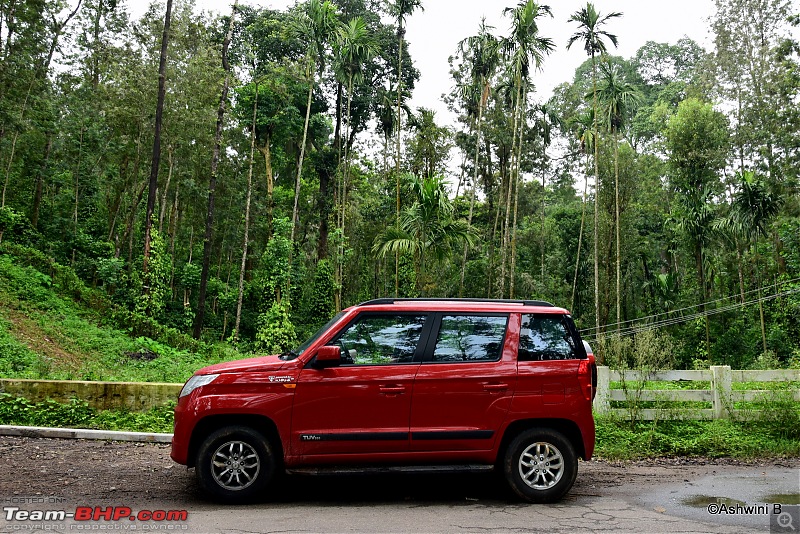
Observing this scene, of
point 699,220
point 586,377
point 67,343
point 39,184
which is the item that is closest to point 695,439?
point 586,377

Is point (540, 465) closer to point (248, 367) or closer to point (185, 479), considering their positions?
point (248, 367)

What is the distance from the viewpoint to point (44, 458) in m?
7.33

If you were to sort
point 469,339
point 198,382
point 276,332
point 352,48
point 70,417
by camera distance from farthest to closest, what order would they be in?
point 352,48 < point 276,332 < point 70,417 < point 469,339 < point 198,382

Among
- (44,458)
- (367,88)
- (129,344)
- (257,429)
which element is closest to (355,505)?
(257,429)

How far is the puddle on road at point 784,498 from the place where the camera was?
6109 millimetres

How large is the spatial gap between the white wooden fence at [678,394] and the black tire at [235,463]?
219 inches

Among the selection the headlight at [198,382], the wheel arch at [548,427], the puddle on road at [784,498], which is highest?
the headlight at [198,382]

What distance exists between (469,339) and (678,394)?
4921mm

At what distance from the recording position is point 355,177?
3538cm

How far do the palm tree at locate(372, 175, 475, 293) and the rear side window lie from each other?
1414 centimetres

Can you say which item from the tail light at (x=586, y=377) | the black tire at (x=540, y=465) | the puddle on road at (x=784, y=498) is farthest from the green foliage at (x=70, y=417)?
the puddle on road at (x=784, y=498)

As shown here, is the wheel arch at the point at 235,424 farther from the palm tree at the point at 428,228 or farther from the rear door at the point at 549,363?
the palm tree at the point at 428,228

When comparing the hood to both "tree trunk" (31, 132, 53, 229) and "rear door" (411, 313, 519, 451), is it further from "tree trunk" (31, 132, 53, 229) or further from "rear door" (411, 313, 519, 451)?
"tree trunk" (31, 132, 53, 229)

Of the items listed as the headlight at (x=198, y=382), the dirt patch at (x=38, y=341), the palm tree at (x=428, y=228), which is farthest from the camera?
the palm tree at (x=428, y=228)
